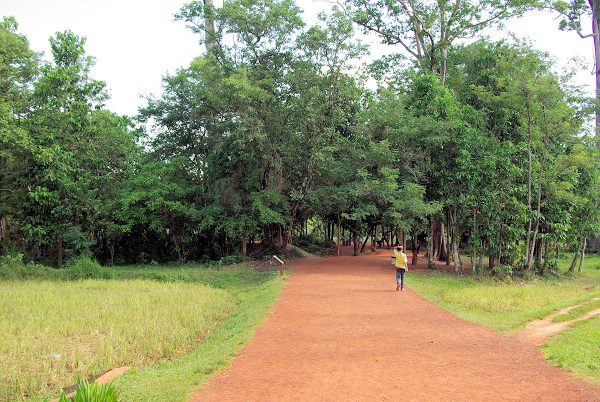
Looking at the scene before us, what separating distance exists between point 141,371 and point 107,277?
1303 cm

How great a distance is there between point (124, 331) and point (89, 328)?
0.86 metres

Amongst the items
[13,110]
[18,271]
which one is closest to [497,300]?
[18,271]

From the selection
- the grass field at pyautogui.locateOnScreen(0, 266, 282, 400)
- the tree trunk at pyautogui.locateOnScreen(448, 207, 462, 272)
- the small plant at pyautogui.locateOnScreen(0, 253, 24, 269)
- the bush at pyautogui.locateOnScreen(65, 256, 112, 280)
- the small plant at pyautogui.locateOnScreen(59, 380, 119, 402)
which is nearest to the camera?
the small plant at pyautogui.locateOnScreen(59, 380, 119, 402)

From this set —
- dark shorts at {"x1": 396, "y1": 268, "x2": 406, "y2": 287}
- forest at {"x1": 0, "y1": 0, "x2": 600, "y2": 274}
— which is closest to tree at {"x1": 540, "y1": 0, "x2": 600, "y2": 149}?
forest at {"x1": 0, "y1": 0, "x2": 600, "y2": 274}

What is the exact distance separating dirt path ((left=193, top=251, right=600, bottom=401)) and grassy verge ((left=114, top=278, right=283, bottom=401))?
0.23 m

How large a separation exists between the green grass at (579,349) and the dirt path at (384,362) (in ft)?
0.75

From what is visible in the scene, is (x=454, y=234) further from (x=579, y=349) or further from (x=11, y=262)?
(x=11, y=262)

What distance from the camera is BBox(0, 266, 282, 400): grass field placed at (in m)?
6.44

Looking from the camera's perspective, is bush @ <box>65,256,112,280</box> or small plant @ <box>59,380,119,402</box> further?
bush @ <box>65,256,112,280</box>

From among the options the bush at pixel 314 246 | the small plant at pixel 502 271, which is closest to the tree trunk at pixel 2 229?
the bush at pixel 314 246

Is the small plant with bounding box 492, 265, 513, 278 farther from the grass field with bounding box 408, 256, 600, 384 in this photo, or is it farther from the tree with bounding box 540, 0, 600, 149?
the tree with bounding box 540, 0, 600, 149

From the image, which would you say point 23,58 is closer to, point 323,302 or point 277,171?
point 277,171

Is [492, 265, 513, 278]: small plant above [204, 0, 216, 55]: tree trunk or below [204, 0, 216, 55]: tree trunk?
below

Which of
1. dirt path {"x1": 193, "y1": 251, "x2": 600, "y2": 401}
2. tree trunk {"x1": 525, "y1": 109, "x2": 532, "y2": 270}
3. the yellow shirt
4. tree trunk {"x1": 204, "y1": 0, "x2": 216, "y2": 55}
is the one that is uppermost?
tree trunk {"x1": 204, "y1": 0, "x2": 216, "y2": 55}
